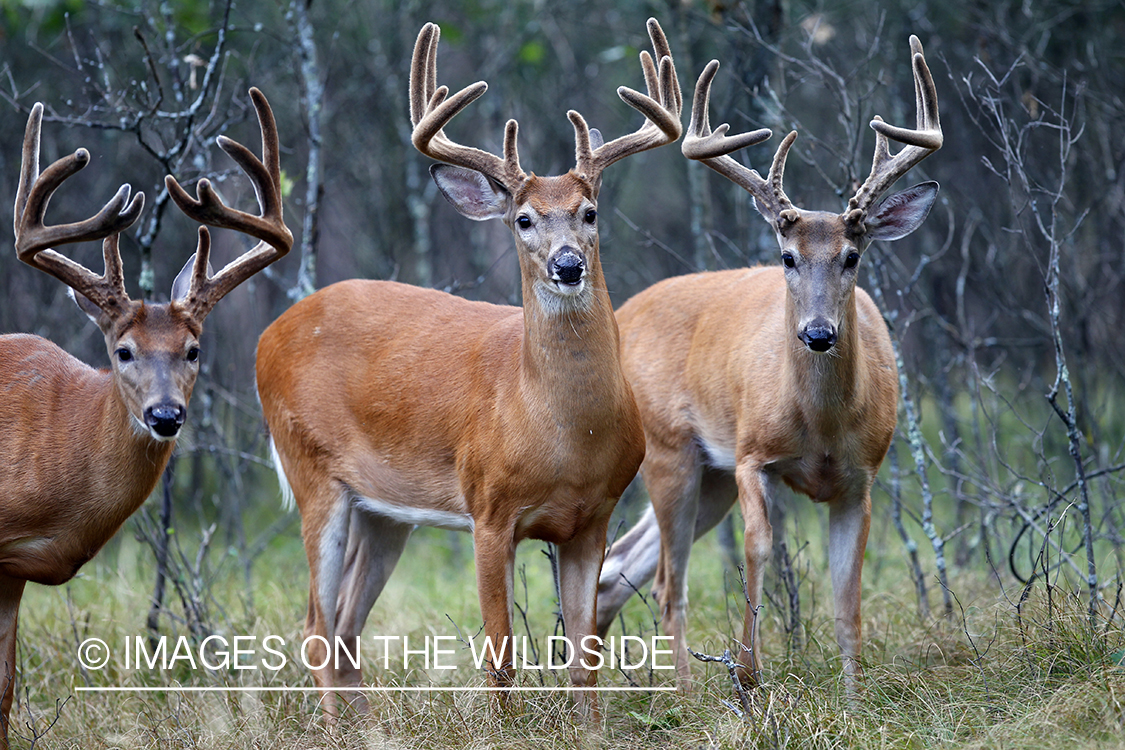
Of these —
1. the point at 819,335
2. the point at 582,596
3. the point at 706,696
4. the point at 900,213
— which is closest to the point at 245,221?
the point at 582,596

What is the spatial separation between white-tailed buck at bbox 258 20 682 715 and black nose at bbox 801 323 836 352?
808mm

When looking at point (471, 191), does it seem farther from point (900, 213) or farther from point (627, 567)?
point (627, 567)

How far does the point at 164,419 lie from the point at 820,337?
2666 mm

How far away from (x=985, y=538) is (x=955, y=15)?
20.2 ft

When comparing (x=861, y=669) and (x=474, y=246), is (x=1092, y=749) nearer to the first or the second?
(x=861, y=669)

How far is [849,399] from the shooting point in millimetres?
5027

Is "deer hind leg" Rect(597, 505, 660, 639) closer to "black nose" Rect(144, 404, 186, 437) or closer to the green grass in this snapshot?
the green grass

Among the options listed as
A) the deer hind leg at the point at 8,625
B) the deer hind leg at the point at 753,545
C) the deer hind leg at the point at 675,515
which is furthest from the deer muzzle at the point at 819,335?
the deer hind leg at the point at 8,625

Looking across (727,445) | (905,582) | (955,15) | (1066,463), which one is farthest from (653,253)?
(727,445)

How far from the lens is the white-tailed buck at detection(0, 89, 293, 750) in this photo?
14.6ft

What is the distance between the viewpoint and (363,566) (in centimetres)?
581

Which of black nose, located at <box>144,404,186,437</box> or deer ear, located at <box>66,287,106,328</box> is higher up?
deer ear, located at <box>66,287,106,328</box>

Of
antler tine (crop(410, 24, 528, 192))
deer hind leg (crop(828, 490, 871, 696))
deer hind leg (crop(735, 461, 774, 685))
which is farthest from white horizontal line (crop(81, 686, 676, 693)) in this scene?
antler tine (crop(410, 24, 528, 192))

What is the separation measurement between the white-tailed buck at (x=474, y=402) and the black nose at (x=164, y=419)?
114cm
